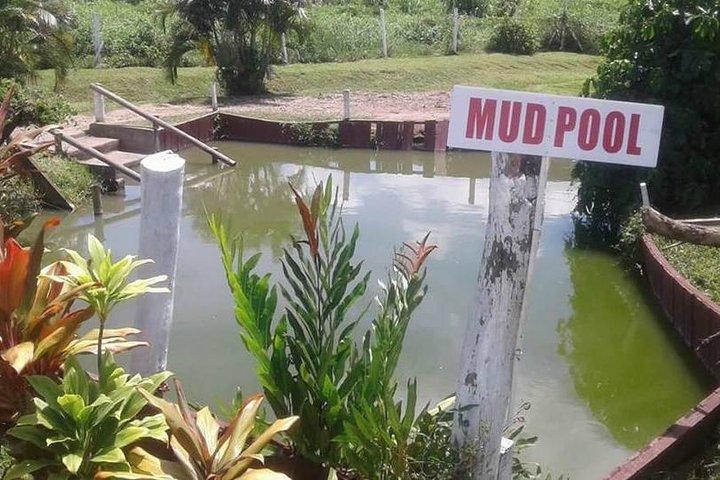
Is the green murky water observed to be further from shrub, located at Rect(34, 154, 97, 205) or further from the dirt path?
the dirt path

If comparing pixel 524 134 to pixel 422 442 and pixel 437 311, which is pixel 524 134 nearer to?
pixel 422 442

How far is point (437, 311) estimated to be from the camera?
700 cm

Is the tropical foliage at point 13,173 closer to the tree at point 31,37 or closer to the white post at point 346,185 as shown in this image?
the tree at point 31,37

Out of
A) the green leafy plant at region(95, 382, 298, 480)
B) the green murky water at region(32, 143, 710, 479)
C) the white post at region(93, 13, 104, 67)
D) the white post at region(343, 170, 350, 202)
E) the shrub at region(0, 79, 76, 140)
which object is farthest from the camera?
the white post at region(93, 13, 104, 67)

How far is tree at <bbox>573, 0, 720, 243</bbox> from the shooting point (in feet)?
28.1

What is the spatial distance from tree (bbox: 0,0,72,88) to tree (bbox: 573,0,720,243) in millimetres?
7690

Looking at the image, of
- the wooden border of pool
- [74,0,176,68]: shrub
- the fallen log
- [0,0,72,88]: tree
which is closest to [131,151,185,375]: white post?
the wooden border of pool

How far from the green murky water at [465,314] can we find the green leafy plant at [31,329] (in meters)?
0.66

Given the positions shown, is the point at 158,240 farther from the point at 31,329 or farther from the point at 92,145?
the point at 92,145

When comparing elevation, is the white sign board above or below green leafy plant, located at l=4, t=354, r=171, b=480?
above

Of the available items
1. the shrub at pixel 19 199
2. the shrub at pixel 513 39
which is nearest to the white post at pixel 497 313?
the shrub at pixel 19 199

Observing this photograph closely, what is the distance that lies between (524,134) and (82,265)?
5.43 ft

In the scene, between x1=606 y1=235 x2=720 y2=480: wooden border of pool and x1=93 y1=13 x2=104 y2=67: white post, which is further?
x1=93 y1=13 x2=104 y2=67: white post

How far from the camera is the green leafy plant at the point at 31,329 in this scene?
117 inches
